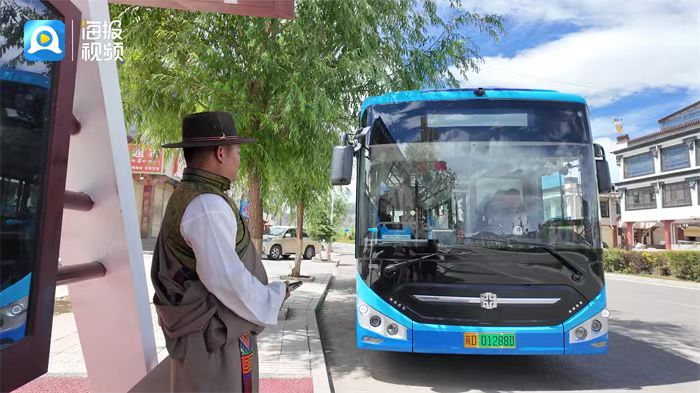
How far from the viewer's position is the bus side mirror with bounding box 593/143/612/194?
209 inches

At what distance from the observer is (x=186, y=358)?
1783 millimetres

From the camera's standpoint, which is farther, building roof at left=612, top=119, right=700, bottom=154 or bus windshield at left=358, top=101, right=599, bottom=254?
building roof at left=612, top=119, right=700, bottom=154

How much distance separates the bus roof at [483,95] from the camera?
5.27m

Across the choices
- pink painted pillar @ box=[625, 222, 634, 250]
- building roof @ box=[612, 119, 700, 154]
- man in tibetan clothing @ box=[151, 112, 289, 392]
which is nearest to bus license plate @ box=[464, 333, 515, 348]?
man in tibetan clothing @ box=[151, 112, 289, 392]

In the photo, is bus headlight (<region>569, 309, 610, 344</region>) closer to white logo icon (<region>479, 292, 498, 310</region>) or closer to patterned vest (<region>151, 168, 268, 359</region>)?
white logo icon (<region>479, 292, 498, 310</region>)

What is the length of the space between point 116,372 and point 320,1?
5234 mm

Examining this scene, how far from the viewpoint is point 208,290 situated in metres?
1.76

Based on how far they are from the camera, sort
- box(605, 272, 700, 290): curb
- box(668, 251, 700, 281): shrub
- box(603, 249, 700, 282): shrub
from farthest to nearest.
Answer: box(603, 249, 700, 282): shrub
box(668, 251, 700, 281): shrub
box(605, 272, 700, 290): curb

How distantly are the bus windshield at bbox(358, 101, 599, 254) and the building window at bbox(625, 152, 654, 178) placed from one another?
137 feet

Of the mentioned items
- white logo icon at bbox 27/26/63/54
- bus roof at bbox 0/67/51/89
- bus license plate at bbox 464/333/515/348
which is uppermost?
white logo icon at bbox 27/26/63/54

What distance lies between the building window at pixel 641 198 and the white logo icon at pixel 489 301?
42.4 m

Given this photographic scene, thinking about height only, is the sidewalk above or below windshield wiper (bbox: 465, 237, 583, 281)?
below

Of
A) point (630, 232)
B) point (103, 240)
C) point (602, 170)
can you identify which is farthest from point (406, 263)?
point (630, 232)

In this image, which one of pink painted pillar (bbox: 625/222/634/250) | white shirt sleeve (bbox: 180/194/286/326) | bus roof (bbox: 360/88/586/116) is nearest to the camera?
white shirt sleeve (bbox: 180/194/286/326)
